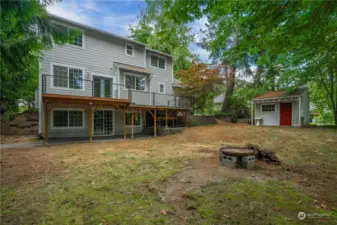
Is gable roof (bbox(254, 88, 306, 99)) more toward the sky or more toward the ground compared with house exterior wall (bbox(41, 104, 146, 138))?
more toward the sky

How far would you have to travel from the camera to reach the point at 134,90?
1319 centimetres

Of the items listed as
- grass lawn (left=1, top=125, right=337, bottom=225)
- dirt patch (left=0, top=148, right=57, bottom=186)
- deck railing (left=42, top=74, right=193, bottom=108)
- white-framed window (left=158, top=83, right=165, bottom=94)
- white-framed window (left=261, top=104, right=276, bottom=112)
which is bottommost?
dirt patch (left=0, top=148, right=57, bottom=186)

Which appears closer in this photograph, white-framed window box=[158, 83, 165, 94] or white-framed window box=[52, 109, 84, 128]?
white-framed window box=[52, 109, 84, 128]

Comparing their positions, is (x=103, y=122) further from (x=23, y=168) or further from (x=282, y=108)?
(x=282, y=108)

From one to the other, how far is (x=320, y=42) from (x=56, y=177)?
7.02m

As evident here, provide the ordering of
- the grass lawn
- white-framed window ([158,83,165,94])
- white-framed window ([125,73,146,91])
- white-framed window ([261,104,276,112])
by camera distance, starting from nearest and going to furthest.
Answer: the grass lawn
white-framed window ([125,73,146,91])
white-framed window ([158,83,165,94])
white-framed window ([261,104,276,112])

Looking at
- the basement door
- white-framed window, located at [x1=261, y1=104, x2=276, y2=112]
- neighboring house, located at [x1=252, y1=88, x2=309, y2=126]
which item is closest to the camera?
the basement door

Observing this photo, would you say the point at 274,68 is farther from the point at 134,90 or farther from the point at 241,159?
the point at 241,159

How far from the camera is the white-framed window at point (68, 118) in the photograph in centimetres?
1101

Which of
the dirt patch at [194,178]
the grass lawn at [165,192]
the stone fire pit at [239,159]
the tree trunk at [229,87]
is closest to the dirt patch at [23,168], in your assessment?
the grass lawn at [165,192]

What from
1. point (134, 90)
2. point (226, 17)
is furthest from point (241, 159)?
point (134, 90)

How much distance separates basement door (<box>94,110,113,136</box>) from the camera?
12.6 metres

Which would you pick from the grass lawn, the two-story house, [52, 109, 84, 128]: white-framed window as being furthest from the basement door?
the grass lawn

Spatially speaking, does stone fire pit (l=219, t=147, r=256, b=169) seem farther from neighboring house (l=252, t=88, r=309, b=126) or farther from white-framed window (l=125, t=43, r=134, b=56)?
neighboring house (l=252, t=88, r=309, b=126)
